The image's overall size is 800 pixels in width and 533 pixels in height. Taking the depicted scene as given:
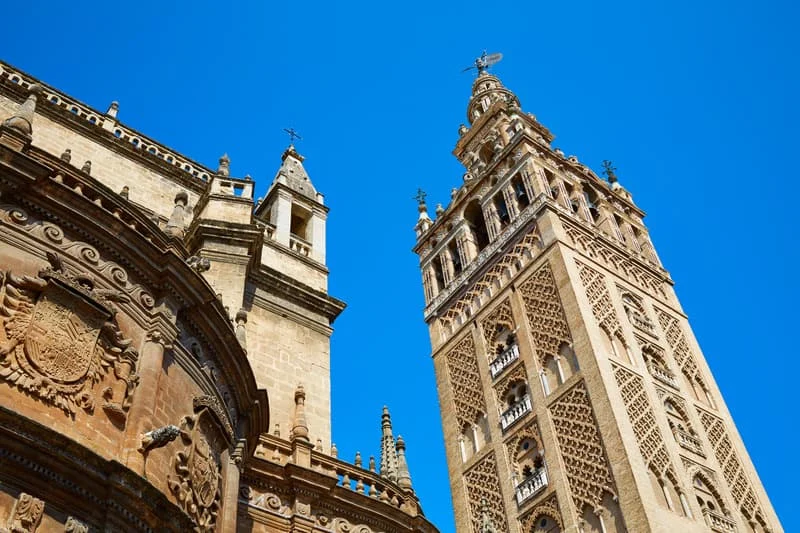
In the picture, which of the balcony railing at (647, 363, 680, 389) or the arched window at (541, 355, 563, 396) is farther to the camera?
the balcony railing at (647, 363, 680, 389)

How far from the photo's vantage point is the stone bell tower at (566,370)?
72.9 ft

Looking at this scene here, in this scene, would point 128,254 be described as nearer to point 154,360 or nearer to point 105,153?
point 154,360

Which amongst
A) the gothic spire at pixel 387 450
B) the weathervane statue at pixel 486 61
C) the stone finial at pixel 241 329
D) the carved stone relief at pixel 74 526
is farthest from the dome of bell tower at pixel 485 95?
the carved stone relief at pixel 74 526

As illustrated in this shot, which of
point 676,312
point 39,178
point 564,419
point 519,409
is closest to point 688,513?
point 564,419

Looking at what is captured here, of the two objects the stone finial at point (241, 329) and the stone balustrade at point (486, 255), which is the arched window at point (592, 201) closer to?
the stone balustrade at point (486, 255)

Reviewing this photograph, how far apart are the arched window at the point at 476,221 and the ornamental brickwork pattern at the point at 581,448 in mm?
11957

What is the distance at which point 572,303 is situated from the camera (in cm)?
2584

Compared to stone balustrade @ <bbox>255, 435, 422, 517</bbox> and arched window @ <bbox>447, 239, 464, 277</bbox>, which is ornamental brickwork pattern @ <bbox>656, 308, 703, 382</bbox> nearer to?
arched window @ <bbox>447, 239, 464, 277</bbox>

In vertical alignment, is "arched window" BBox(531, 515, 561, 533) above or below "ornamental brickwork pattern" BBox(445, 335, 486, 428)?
below

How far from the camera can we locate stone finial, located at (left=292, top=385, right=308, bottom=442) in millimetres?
12641

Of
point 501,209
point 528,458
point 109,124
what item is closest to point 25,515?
point 109,124

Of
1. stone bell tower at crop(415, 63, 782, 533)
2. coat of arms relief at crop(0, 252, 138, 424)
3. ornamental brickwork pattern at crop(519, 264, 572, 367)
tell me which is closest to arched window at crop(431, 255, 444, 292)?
stone bell tower at crop(415, 63, 782, 533)

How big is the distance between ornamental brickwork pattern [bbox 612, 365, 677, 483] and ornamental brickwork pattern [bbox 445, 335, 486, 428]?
17.7ft

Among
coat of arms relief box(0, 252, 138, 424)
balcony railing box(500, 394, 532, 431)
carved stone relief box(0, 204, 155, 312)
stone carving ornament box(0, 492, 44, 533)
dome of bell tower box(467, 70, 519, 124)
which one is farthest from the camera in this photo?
dome of bell tower box(467, 70, 519, 124)
